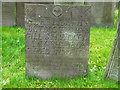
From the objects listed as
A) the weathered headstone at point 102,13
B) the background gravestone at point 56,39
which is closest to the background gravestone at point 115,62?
the background gravestone at point 56,39

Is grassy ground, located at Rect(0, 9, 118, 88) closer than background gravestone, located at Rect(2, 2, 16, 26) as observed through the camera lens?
Yes

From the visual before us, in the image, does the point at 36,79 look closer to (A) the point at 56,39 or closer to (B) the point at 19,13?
(A) the point at 56,39

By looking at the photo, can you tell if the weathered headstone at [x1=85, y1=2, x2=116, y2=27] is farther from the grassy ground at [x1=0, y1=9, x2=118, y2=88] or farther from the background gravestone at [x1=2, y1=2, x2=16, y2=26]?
the background gravestone at [x1=2, y1=2, x2=16, y2=26]

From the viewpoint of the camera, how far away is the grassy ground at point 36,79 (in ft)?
A: 11.1

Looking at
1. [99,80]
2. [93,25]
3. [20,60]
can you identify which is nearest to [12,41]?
[20,60]

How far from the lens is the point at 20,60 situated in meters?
4.74

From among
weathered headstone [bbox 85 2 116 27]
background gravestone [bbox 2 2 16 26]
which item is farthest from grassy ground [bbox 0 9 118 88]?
weathered headstone [bbox 85 2 116 27]

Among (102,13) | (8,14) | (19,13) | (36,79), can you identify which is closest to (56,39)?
(36,79)

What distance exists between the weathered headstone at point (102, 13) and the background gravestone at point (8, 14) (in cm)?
405

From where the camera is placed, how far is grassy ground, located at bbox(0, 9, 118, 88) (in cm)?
338

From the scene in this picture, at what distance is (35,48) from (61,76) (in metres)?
0.88

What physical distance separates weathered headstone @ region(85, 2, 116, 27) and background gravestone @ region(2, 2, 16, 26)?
4049 mm

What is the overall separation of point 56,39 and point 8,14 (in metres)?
5.54

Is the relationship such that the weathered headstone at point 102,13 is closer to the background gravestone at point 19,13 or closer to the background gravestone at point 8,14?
the background gravestone at point 19,13
